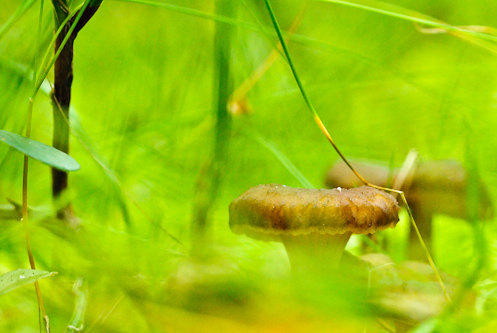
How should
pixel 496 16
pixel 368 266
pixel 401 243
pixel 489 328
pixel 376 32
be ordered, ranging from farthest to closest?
pixel 496 16 < pixel 376 32 < pixel 401 243 < pixel 368 266 < pixel 489 328

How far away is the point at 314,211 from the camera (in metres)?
0.56

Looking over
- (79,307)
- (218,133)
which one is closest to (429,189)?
(218,133)

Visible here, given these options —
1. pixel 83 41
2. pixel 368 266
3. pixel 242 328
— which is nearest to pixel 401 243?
pixel 368 266

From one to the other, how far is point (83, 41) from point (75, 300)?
3.63 ft

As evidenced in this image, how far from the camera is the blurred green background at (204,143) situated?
0.53 m

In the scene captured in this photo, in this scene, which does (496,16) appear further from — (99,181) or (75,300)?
(75,300)

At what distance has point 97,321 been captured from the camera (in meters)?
0.53

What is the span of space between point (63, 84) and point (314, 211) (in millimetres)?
423

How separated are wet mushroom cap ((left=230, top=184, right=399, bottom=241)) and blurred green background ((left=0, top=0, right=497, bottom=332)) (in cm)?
7

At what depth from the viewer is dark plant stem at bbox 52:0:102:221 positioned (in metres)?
0.58

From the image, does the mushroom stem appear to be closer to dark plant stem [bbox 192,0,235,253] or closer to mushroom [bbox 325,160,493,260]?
dark plant stem [bbox 192,0,235,253]

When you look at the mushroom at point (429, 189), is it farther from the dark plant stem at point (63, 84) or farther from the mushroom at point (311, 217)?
the dark plant stem at point (63, 84)

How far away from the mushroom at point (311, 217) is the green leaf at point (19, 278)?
0.27 m

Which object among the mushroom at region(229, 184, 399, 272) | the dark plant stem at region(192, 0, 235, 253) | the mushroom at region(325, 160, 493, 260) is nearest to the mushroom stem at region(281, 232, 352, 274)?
the mushroom at region(229, 184, 399, 272)
